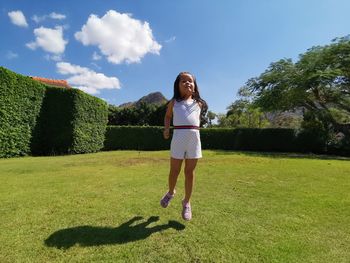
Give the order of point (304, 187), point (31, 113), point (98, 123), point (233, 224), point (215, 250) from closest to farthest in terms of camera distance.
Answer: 1. point (215, 250)
2. point (233, 224)
3. point (304, 187)
4. point (31, 113)
5. point (98, 123)

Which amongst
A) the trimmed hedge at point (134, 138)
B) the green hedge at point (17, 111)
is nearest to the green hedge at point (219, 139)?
the trimmed hedge at point (134, 138)

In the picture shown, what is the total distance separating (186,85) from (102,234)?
81.1 inches

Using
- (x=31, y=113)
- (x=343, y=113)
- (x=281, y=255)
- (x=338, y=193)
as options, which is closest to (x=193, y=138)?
(x=281, y=255)

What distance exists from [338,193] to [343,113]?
776 inches

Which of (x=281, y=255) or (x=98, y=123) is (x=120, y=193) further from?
(x=98, y=123)

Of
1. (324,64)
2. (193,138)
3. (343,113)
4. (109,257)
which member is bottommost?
(109,257)

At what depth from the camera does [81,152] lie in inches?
655

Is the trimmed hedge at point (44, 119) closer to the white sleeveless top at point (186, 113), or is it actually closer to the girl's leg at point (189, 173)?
the white sleeveless top at point (186, 113)

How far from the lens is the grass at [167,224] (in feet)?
8.82

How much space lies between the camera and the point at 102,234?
3.09 meters

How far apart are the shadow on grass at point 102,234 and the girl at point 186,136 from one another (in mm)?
500

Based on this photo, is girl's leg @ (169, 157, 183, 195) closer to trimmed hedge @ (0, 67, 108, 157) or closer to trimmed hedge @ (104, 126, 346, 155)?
trimmed hedge @ (0, 67, 108, 157)

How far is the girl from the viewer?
3.65m

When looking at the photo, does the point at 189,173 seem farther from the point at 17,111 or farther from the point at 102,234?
the point at 17,111
